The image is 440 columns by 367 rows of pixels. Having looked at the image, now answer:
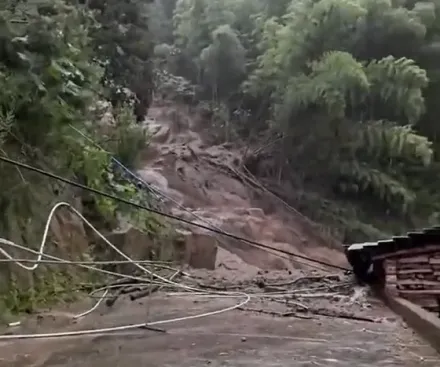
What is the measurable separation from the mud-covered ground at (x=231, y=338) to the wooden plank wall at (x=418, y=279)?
252 millimetres

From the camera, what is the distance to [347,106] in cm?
901

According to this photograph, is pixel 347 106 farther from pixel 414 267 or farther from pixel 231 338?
pixel 231 338

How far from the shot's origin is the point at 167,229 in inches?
218

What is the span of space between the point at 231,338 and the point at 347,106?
715 cm

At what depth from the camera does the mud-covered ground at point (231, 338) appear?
6.30 feet

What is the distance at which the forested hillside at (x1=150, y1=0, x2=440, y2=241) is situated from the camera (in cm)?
853

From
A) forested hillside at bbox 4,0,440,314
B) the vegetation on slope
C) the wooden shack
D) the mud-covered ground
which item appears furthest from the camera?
forested hillside at bbox 4,0,440,314

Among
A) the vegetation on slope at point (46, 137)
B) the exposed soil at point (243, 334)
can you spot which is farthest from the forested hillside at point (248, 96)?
the exposed soil at point (243, 334)

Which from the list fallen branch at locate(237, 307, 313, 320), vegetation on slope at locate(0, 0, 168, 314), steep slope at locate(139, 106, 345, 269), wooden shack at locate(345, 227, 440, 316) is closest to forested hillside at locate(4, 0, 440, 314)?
vegetation on slope at locate(0, 0, 168, 314)

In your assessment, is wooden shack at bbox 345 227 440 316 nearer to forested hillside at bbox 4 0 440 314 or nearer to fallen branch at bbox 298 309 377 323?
fallen branch at bbox 298 309 377 323

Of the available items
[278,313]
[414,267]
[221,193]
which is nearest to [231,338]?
[278,313]

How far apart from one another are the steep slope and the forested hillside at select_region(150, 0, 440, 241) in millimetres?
447

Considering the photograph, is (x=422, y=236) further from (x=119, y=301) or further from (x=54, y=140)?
(x=54, y=140)

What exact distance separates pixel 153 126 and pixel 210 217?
8.64 ft
